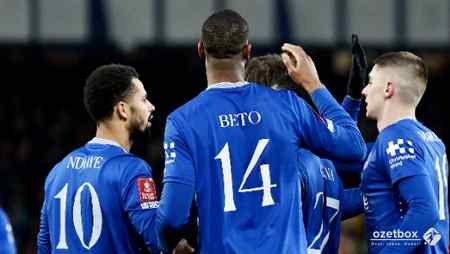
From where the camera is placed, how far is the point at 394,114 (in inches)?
240

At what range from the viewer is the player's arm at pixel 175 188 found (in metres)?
5.33

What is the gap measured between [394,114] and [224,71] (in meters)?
1.08

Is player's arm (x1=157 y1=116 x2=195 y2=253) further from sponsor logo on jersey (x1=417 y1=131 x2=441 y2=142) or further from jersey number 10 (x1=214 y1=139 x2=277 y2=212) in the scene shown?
sponsor logo on jersey (x1=417 y1=131 x2=441 y2=142)

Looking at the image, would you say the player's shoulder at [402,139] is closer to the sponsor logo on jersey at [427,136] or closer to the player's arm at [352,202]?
the sponsor logo on jersey at [427,136]

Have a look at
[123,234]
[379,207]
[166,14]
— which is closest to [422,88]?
[379,207]

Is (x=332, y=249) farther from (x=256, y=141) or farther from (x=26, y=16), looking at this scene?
(x=26, y=16)

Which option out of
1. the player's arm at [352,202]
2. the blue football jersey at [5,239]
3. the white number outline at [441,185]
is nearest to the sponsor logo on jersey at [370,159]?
the player's arm at [352,202]

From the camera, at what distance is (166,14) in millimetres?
17484

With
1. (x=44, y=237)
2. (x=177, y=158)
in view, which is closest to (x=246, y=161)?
(x=177, y=158)

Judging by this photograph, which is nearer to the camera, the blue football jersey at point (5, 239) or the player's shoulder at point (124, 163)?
the player's shoulder at point (124, 163)

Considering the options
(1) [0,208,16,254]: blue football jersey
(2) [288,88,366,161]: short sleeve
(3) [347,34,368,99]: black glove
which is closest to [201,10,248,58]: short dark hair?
(2) [288,88,366,161]: short sleeve

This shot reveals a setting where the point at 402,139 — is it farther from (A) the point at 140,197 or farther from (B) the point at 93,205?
(B) the point at 93,205

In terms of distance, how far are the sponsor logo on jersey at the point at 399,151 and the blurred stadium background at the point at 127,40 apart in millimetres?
10138

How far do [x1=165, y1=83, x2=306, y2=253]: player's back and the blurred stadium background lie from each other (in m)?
10.7
